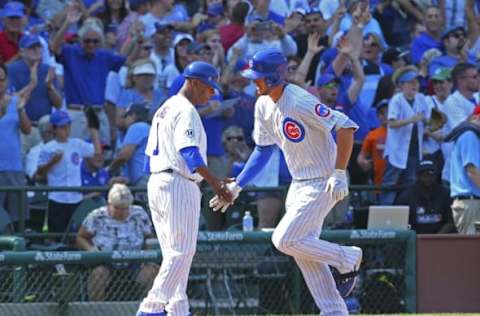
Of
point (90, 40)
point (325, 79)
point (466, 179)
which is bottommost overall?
point (466, 179)

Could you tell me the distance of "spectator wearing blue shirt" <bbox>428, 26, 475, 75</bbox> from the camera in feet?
46.2

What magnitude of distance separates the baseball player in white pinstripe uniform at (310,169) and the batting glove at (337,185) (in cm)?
1

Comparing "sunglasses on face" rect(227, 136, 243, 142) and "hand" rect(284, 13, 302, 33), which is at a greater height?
"hand" rect(284, 13, 302, 33)

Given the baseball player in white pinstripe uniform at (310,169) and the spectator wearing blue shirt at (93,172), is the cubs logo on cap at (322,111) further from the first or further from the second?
the spectator wearing blue shirt at (93,172)

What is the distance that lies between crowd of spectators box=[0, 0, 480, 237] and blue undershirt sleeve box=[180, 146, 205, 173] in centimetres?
336

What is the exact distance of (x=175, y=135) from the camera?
7676mm

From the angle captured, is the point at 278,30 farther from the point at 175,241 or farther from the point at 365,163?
the point at 175,241

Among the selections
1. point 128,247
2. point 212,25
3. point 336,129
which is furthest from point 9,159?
point 336,129

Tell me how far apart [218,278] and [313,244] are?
3.07 metres

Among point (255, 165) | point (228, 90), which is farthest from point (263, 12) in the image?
point (255, 165)

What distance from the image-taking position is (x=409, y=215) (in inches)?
452

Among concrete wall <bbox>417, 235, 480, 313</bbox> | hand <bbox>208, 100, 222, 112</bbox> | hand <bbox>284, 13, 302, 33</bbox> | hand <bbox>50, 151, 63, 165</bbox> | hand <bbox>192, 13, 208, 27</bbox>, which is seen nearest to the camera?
concrete wall <bbox>417, 235, 480, 313</bbox>

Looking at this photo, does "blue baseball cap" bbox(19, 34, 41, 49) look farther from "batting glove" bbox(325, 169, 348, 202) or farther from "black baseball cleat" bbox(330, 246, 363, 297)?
"batting glove" bbox(325, 169, 348, 202)

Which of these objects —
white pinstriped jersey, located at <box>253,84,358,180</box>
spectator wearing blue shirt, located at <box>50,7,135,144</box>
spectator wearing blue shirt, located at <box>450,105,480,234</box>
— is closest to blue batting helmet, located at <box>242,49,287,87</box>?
white pinstriped jersey, located at <box>253,84,358,180</box>
